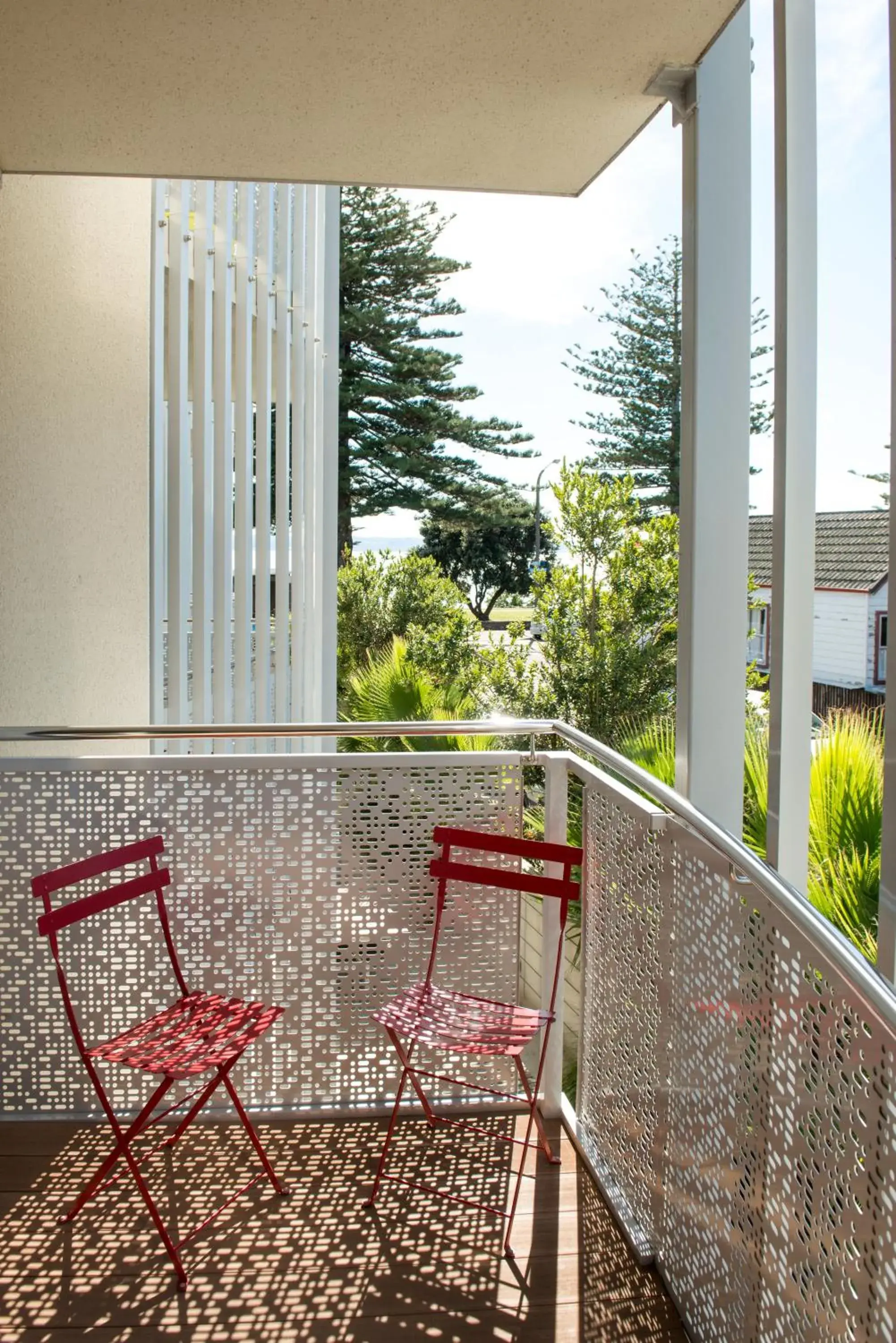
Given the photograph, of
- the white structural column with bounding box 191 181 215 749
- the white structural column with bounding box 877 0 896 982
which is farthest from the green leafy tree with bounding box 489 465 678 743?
the white structural column with bounding box 877 0 896 982

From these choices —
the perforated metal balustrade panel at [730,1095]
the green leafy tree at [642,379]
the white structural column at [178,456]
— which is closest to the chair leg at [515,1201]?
the perforated metal balustrade panel at [730,1095]

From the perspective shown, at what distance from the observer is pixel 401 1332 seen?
7.62 feet

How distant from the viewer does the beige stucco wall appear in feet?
11.8

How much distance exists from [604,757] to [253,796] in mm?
1075

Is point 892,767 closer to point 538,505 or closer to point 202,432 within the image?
point 202,432

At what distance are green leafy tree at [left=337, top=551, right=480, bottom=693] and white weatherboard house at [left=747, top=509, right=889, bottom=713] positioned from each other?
4556 mm

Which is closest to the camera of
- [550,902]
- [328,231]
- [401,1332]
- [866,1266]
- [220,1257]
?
[866,1266]

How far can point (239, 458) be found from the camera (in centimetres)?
606

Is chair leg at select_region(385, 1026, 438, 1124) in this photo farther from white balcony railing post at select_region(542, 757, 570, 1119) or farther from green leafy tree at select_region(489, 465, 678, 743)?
green leafy tree at select_region(489, 465, 678, 743)

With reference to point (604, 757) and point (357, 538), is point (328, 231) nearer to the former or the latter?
point (604, 757)

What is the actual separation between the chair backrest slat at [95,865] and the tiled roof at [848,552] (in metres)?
11.1

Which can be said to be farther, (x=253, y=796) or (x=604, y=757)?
(x=253, y=796)

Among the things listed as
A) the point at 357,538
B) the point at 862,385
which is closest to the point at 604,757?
the point at 862,385

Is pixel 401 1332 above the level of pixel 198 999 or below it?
below
